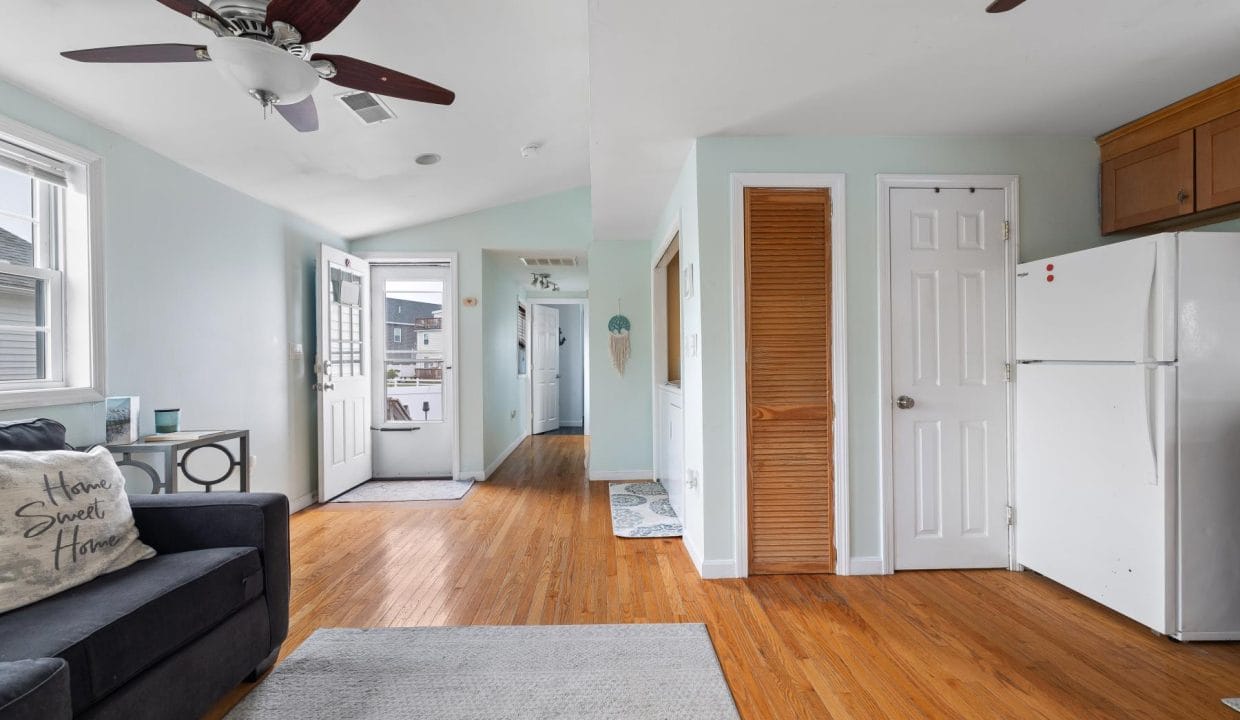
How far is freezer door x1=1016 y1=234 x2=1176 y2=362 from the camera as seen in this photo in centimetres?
212

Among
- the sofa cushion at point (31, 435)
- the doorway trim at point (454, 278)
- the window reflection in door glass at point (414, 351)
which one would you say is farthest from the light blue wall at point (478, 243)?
the sofa cushion at point (31, 435)

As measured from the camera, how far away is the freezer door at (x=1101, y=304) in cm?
212

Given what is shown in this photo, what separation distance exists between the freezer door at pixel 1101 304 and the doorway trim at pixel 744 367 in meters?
0.87

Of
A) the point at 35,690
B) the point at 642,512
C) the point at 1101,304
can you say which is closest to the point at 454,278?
the point at 642,512

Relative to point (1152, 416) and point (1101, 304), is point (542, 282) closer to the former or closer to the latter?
point (1101, 304)

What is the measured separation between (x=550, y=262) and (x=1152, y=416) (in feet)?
15.8

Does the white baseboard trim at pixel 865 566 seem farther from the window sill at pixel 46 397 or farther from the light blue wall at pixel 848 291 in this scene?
the window sill at pixel 46 397

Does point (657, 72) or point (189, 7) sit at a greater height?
point (657, 72)

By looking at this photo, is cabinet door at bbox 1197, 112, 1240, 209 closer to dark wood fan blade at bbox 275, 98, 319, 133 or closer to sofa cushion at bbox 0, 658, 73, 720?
dark wood fan blade at bbox 275, 98, 319, 133

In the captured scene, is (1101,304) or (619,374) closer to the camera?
(1101,304)

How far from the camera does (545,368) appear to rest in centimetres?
866

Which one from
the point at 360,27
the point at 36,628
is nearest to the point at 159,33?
the point at 360,27

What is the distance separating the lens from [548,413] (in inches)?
349

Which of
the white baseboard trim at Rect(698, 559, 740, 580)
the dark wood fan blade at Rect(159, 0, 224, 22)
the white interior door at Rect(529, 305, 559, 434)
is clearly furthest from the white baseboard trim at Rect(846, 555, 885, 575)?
the white interior door at Rect(529, 305, 559, 434)
